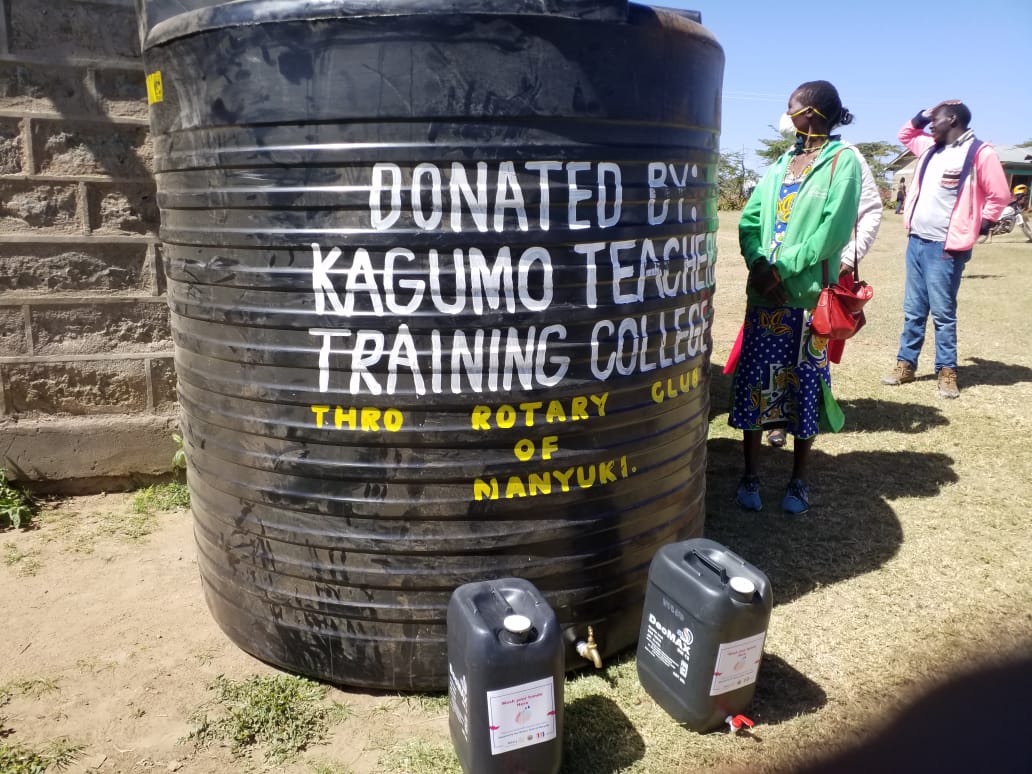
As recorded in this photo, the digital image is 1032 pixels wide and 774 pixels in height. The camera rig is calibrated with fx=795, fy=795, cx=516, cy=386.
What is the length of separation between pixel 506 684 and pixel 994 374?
6689 mm

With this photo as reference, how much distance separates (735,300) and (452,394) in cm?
893

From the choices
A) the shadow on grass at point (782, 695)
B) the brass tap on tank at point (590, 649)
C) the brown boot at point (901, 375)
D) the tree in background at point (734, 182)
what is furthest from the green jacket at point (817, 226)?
the tree in background at point (734, 182)

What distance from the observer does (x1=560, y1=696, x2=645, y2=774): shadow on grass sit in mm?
2387

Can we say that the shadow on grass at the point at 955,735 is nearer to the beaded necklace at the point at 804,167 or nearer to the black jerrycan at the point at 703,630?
the black jerrycan at the point at 703,630

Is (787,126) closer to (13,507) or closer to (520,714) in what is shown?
(520,714)

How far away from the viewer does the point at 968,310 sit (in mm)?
10578

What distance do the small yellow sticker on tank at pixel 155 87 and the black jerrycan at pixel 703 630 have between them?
7.29 feet

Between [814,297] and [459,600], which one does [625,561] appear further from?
[814,297]

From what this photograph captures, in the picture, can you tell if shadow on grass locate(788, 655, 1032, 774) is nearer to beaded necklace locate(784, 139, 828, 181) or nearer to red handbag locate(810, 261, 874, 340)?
red handbag locate(810, 261, 874, 340)

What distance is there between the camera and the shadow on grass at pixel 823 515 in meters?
3.65

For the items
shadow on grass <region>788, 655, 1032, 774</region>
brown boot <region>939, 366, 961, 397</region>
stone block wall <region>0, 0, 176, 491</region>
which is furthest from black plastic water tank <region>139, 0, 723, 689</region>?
brown boot <region>939, 366, 961, 397</region>

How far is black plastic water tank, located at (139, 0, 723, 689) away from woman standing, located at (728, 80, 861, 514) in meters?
1.13

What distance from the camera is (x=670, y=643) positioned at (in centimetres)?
252

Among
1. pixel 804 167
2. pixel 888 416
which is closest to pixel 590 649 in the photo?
pixel 804 167
